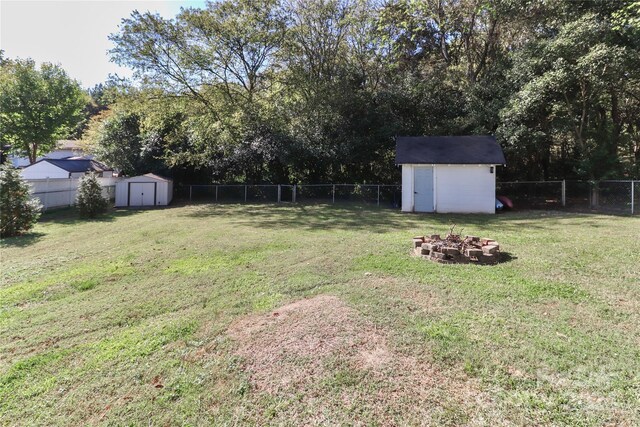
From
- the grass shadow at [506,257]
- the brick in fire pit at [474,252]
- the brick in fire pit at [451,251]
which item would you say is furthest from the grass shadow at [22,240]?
the grass shadow at [506,257]

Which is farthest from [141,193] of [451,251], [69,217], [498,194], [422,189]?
[498,194]

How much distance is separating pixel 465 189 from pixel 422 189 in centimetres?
165

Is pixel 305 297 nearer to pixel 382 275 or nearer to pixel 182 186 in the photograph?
Answer: pixel 382 275

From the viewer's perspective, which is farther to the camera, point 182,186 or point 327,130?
point 182,186

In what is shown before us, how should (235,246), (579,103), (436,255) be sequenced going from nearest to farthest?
1. (436,255)
2. (235,246)
3. (579,103)

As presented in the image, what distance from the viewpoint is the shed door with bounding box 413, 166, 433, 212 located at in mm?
13797

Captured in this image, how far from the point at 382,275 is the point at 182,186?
1798 centimetres

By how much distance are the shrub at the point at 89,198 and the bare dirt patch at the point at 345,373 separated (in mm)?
12821

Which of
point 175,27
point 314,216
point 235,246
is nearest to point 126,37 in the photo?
point 175,27

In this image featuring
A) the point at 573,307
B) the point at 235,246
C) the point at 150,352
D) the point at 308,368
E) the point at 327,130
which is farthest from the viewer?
the point at 327,130

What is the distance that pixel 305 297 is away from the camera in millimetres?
4523

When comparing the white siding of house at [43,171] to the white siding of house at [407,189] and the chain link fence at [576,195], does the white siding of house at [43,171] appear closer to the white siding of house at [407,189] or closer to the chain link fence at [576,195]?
the white siding of house at [407,189]

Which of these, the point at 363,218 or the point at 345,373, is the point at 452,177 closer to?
the point at 363,218

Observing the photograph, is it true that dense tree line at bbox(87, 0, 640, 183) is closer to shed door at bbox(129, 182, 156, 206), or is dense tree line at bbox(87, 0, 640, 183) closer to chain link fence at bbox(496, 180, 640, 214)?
chain link fence at bbox(496, 180, 640, 214)
